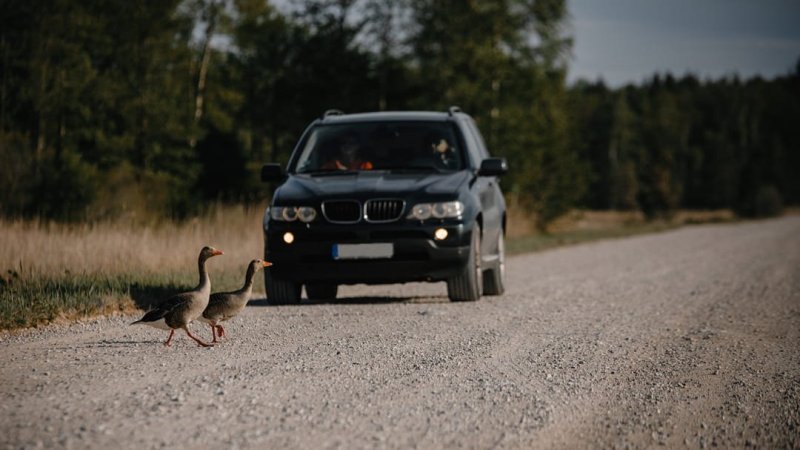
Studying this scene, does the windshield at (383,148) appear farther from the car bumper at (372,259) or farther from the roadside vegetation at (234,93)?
the roadside vegetation at (234,93)

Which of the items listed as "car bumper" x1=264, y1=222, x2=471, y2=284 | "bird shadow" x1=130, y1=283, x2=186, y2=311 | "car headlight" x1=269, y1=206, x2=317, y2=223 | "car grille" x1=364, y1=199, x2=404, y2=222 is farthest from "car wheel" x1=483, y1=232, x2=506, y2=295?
"bird shadow" x1=130, y1=283, x2=186, y2=311

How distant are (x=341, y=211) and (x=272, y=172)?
3.88ft

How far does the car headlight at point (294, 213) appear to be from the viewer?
10.3 meters

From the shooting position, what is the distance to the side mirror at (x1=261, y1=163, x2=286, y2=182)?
11.0 metres

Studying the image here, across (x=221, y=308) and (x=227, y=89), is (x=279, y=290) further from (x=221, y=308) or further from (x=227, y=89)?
(x=227, y=89)

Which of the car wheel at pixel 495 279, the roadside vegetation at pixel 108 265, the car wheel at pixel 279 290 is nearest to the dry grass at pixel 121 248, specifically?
the roadside vegetation at pixel 108 265

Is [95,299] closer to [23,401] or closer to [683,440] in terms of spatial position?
[23,401]

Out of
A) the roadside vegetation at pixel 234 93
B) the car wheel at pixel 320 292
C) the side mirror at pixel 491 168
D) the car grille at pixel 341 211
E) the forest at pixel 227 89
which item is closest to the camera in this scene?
the car grille at pixel 341 211

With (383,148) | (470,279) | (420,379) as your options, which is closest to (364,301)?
(470,279)

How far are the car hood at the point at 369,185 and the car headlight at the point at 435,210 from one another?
0.43 ft

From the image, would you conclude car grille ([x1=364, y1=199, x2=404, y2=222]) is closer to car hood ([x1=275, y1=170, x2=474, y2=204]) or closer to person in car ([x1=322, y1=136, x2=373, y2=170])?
car hood ([x1=275, y1=170, x2=474, y2=204])

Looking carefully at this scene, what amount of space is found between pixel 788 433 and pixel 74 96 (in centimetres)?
2871

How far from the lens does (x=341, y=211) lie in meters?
10.3

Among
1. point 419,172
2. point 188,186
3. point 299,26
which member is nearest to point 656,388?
point 419,172
